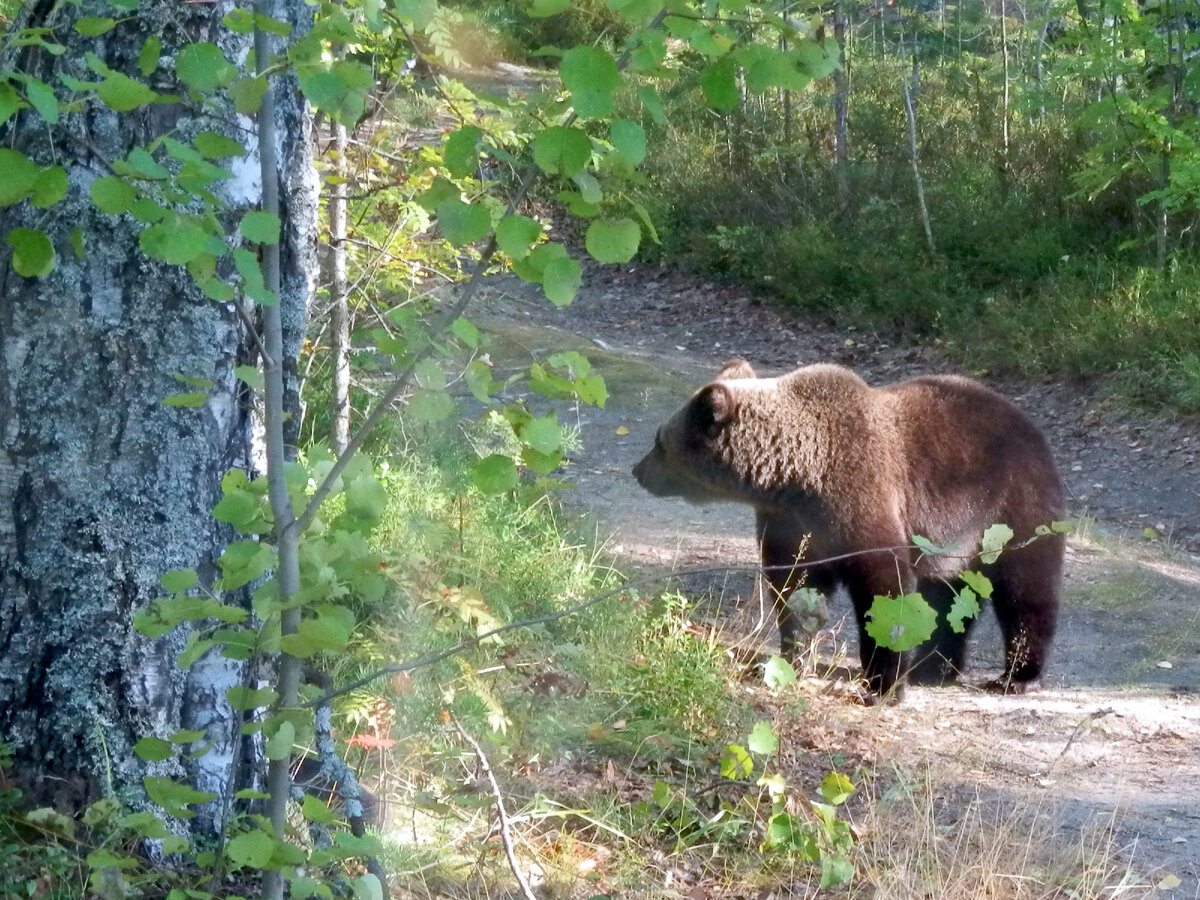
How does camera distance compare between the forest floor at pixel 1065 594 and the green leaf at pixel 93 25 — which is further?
the forest floor at pixel 1065 594

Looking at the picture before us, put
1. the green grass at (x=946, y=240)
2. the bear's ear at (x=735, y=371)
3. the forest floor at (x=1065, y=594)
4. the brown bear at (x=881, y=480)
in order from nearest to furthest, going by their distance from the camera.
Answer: the forest floor at (x=1065, y=594) < the brown bear at (x=881, y=480) < the bear's ear at (x=735, y=371) < the green grass at (x=946, y=240)

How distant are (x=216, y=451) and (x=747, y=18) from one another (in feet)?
5.66

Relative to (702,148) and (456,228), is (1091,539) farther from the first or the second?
(702,148)

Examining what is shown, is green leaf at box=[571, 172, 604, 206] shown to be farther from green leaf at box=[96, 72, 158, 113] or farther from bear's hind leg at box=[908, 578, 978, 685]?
bear's hind leg at box=[908, 578, 978, 685]

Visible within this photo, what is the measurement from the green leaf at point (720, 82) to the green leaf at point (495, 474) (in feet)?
2.33

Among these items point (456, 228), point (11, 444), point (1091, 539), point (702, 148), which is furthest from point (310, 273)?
point (702, 148)

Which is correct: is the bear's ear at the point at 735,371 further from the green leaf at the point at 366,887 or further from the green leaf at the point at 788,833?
the green leaf at the point at 366,887

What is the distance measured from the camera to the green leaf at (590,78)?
1.79 metres

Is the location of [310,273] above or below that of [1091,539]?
above

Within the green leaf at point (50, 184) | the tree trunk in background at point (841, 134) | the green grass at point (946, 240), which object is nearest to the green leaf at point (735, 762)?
the green leaf at point (50, 184)

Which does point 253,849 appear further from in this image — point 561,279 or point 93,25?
point 93,25

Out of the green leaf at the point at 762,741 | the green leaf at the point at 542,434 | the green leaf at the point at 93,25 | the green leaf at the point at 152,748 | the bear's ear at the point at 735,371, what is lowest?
the green leaf at the point at 762,741

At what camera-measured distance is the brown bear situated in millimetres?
5777

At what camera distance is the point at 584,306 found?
15.4m
